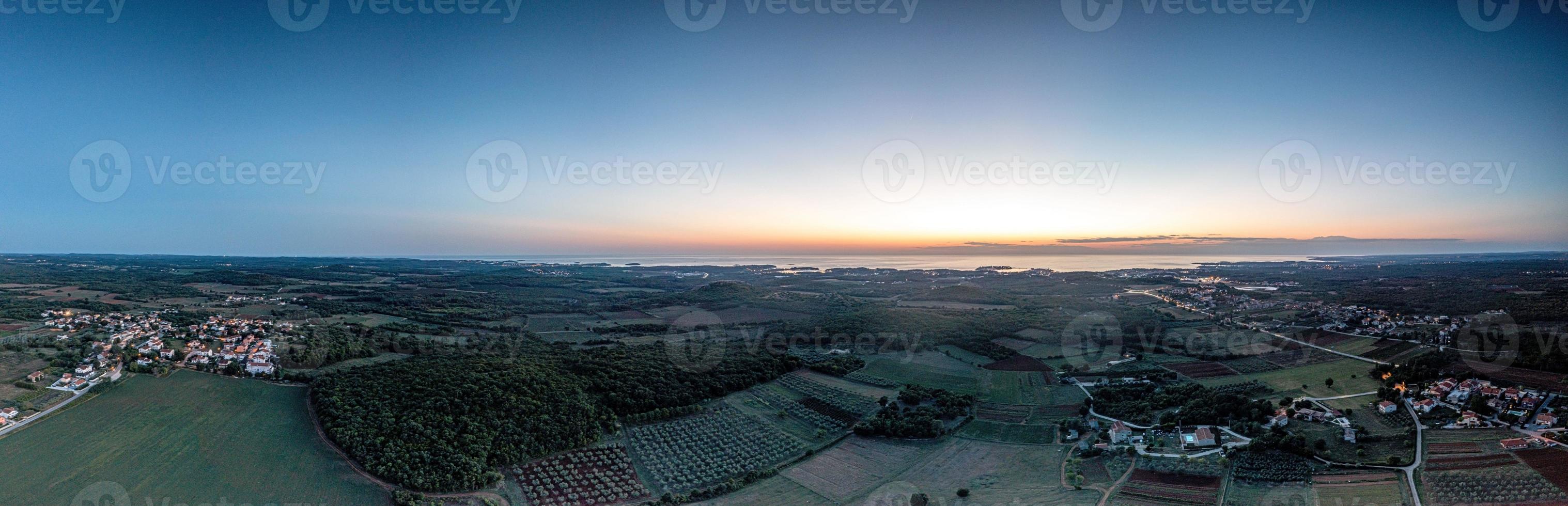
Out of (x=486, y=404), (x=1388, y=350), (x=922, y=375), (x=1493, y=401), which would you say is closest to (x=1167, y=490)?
(x=1493, y=401)

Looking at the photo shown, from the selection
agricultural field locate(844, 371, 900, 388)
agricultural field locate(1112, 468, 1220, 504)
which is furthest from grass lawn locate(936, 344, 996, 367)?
agricultural field locate(1112, 468, 1220, 504)

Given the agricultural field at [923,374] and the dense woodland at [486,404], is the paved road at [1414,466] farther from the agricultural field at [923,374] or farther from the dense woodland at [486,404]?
the dense woodland at [486,404]

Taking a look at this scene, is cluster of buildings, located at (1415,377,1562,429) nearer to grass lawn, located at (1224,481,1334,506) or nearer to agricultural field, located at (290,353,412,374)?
grass lawn, located at (1224,481,1334,506)

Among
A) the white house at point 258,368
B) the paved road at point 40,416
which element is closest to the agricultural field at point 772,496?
the paved road at point 40,416

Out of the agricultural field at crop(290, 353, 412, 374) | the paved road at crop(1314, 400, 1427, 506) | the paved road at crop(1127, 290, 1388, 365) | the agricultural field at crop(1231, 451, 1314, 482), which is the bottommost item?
the agricultural field at crop(1231, 451, 1314, 482)

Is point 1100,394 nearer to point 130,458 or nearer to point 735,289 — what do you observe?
point 130,458
